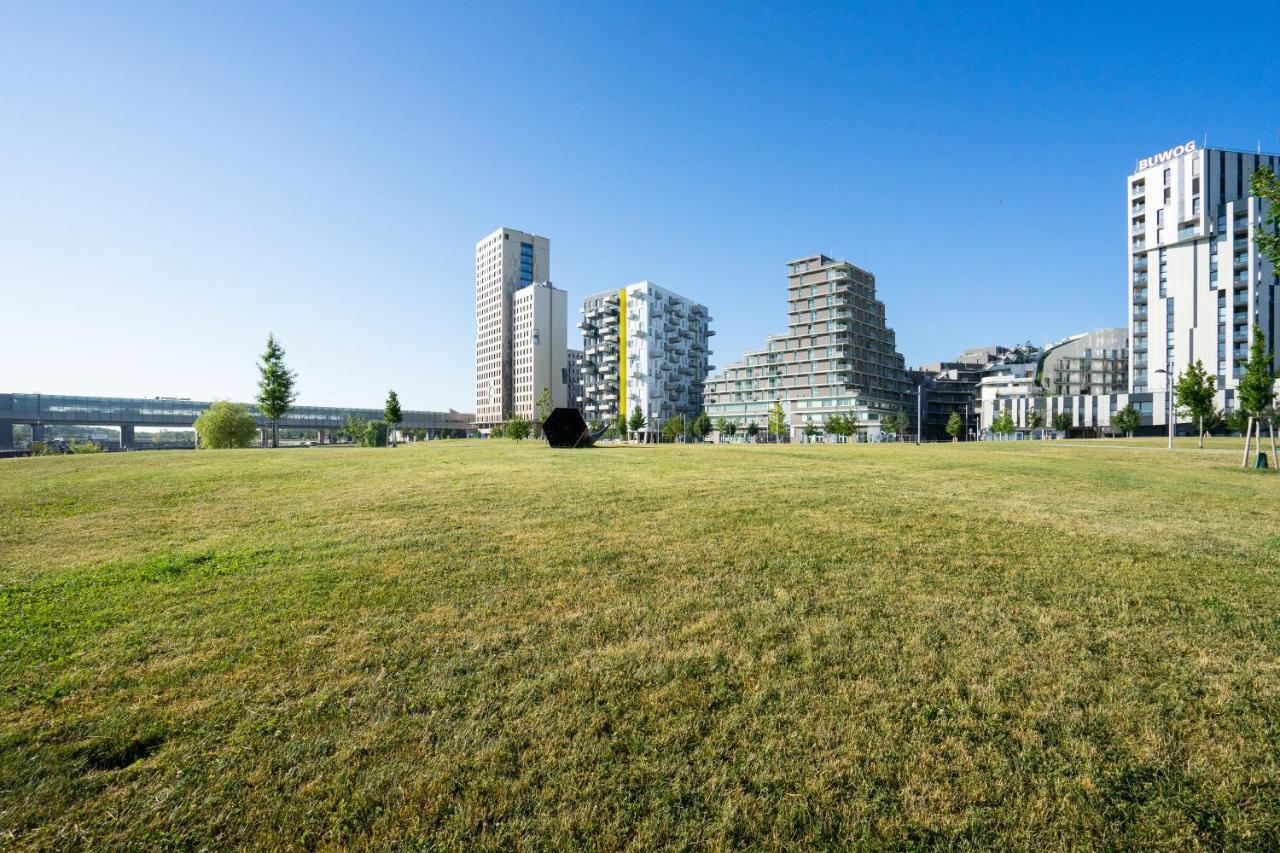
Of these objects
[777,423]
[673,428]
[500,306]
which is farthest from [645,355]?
[500,306]

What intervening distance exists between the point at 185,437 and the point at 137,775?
8468 inches

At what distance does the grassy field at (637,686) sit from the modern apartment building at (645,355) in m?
124

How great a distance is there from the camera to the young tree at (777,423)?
11088 cm

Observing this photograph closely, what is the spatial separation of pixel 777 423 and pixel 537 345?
83.2 m

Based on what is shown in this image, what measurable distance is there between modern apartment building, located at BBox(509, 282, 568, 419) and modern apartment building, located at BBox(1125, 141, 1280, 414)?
5322 inches

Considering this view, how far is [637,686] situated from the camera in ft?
18.0

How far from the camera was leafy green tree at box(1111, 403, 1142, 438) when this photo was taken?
289 ft

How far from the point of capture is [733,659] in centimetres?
605

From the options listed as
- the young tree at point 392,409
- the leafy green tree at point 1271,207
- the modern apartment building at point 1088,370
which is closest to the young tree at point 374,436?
the young tree at point 392,409

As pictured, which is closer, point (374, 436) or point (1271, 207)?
point (1271, 207)

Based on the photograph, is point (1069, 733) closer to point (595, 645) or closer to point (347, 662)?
point (595, 645)

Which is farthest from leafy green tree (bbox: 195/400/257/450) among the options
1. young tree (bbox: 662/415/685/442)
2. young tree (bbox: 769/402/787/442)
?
young tree (bbox: 769/402/787/442)

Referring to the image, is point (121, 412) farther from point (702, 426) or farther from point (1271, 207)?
point (1271, 207)

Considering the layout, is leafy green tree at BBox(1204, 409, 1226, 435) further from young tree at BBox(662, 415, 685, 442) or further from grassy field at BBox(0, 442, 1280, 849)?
grassy field at BBox(0, 442, 1280, 849)
